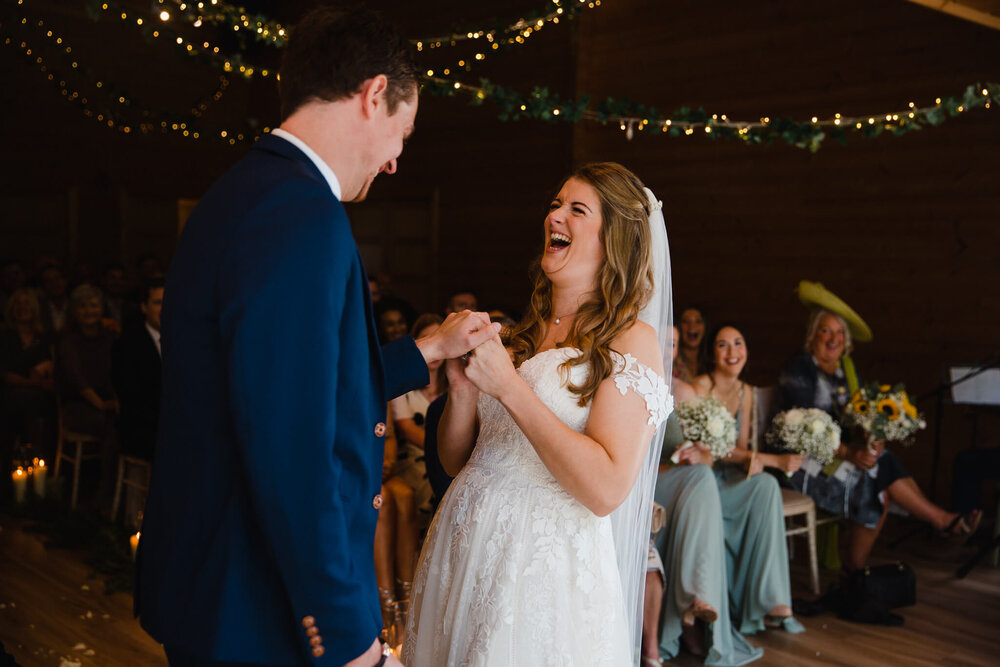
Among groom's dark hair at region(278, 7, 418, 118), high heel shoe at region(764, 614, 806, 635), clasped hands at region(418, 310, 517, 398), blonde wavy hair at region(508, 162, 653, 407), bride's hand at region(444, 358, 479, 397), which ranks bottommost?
high heel shoe at region(764, 614, 806, 635)

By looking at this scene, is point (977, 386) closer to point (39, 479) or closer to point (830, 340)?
point (830, 340)

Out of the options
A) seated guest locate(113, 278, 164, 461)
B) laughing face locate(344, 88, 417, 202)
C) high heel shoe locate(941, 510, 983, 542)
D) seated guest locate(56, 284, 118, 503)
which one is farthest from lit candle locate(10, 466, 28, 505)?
high heel shoe locate(941, 510, 983, 542)

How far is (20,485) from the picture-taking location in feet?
19.6

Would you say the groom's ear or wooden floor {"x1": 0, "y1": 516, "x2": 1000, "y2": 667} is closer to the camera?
the groom's ear

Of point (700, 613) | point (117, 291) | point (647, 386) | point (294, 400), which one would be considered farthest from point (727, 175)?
point (294, 400)

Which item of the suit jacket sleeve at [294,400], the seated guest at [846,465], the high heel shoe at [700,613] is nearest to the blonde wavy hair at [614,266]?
the suit jacket sleeve at [294,400]

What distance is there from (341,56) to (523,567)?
121 centimetres

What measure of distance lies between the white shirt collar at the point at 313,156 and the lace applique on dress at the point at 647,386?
0.90m

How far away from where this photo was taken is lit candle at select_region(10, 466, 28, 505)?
5859 millimetres

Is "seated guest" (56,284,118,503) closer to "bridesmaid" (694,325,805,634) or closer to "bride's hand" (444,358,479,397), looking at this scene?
"bridesmaid" (694,325,805,634)

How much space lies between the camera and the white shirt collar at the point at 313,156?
4.45 feet

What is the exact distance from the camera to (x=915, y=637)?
4.44 meters

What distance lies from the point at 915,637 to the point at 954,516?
162 centimetres

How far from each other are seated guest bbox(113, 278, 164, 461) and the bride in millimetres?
3302
